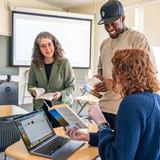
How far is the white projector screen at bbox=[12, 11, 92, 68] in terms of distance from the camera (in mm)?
4648

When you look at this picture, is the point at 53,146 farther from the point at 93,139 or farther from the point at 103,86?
the point at 103,86

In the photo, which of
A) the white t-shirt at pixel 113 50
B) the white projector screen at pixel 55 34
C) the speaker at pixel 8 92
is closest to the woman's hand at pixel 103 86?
the white t-shirt at pixel 113 50

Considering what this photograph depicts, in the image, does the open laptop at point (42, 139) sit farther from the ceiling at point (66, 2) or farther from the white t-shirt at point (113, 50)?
the ceiling at point (66, 2)

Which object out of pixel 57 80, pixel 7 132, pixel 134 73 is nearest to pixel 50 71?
pixel 57 80

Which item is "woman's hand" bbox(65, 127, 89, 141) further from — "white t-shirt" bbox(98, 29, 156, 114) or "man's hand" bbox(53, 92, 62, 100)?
"man's hand" bbox(53, 92, 62, 100)

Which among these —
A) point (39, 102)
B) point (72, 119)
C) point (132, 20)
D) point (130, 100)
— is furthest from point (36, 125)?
point (132, 20)

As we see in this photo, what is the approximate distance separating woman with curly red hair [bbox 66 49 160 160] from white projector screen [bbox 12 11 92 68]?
145 inches

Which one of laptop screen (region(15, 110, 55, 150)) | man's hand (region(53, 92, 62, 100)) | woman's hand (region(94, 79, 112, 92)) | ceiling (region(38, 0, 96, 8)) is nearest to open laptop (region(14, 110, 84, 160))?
laptop screen (region(15, 110, 55, 150))

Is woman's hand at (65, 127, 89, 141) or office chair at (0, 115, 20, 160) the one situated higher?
woman's hand at (65, 127, 89, 141)

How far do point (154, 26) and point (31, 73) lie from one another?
2467mm

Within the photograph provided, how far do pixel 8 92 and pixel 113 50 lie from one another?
2.73 meters

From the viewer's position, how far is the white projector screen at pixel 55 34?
15.3 feet

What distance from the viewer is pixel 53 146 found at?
5.07ft

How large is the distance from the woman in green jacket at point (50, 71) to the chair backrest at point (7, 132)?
0.40 m
